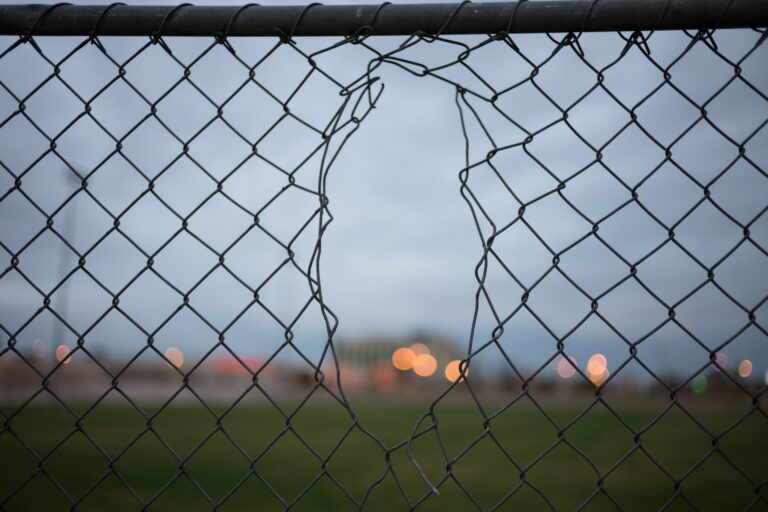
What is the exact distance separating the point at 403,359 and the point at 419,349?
4.25 meters

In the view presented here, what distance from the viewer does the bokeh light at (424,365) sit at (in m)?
70.8

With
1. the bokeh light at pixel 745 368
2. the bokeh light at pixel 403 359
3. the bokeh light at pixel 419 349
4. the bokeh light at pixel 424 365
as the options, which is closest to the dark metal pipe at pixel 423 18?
the bokeh light at pixel 745 368

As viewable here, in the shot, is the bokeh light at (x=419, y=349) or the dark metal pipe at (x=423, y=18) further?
the bokeh light at (x=419, y=349)

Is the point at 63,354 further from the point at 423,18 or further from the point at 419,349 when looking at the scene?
the point at 419,349

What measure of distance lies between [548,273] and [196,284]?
2.67 ft

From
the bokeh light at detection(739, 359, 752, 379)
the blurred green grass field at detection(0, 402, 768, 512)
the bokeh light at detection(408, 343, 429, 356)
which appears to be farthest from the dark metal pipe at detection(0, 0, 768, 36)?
the bokeh light at detection(408, 343, 429, 356)

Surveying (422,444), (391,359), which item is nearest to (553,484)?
(422,444)

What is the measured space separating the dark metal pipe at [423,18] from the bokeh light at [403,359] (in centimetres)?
7479

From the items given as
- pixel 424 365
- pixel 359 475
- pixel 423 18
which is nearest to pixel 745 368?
pixel 423 18

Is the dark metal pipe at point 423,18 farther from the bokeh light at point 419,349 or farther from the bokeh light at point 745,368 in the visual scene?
the bokeh light at point 419,349

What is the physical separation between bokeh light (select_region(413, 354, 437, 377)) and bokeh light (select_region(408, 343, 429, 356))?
43 centimetres

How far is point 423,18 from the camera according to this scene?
4.02 ft

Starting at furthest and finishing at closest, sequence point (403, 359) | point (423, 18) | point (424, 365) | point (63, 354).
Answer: point (403, 359), point (424, 365), point (63, 354), point (423, 18)

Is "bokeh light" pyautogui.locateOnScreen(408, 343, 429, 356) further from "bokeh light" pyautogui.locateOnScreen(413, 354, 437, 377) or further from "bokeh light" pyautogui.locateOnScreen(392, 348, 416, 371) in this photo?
"bokeh light" pyautogui.locateOnScreen(392, 348, 416, 371)
